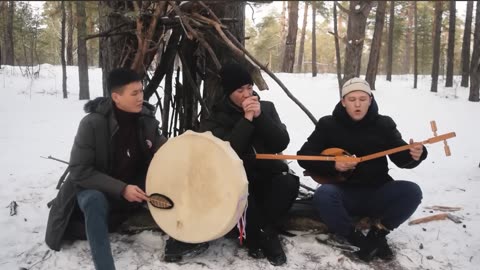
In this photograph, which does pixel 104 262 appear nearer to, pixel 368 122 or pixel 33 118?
pixel 368 122

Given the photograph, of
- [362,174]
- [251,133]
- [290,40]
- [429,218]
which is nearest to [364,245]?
[362,174]

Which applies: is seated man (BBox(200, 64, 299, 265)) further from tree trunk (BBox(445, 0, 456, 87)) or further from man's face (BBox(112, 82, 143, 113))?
tree trunk (BBox(445, 0, 456, 87))

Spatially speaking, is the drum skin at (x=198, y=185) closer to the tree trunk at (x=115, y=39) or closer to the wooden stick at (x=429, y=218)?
the tree trunk at (x=115, y=39)

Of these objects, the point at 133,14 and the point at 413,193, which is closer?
the point at 413,193

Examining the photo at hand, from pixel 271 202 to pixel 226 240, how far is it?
0.46 meters

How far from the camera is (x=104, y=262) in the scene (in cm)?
231

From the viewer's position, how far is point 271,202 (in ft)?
8.94

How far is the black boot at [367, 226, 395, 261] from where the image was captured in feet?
8.68

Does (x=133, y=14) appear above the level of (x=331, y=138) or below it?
above

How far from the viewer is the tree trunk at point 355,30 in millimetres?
6256

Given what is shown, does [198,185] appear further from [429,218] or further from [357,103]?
[429,218]

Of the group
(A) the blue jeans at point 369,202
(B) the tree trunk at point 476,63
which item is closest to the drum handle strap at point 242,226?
(A) the blue jeans at point 369,202

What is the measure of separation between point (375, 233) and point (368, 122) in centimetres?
75

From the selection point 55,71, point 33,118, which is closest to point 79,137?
point 33,118
